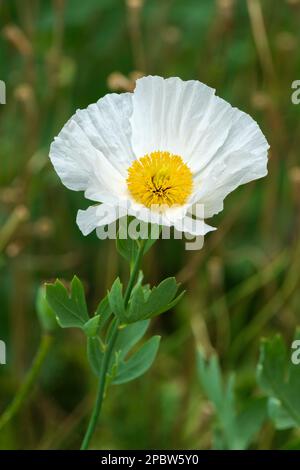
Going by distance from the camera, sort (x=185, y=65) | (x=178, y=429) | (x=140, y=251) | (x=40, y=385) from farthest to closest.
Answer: (x=185, y=65) → (x=40, y=385) → (x=178, y=429) → (x=140, y=251)

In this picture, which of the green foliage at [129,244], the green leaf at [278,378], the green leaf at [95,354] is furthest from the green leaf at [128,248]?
the green leaf at [278,378]

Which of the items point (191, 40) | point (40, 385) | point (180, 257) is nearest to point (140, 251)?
point (40, 385)

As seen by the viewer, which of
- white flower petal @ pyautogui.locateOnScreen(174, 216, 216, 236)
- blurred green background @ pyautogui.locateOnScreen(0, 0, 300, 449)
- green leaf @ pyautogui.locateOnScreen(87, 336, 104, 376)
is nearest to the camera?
white flower petal @ pyautogui.locateOnScreen(174, 216, 216, 236)

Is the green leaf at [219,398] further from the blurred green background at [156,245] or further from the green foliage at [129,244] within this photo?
the green foliage at [129,244]

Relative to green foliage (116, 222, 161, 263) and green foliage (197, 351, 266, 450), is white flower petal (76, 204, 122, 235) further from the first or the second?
green foliage (197, 351, 266, 450)

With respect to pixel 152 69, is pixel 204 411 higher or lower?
lower

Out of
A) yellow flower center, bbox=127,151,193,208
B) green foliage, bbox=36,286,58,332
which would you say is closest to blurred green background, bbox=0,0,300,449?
green foliage, bbox=36,286,58,332
